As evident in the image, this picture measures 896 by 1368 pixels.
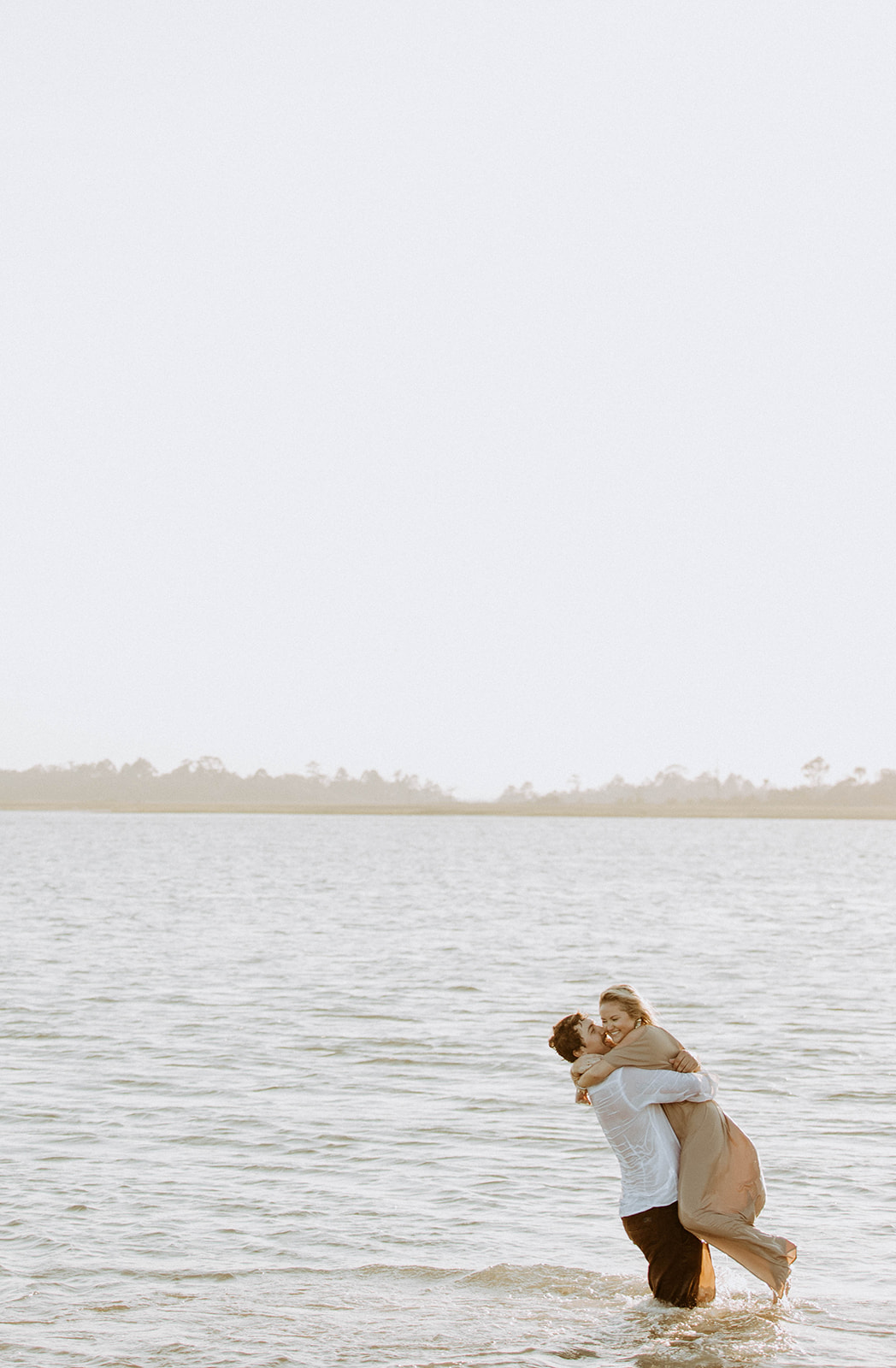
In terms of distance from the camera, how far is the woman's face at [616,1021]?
25.6 ft

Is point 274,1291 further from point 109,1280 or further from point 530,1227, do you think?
point 530,1227

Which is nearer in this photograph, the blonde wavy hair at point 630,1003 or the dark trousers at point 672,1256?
the blonde wavy hair at point 630,1003

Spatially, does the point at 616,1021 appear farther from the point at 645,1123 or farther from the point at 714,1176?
the point at 714,1176

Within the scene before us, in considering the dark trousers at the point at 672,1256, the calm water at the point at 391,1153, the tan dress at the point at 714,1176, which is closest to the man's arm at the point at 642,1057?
the tan dress at the point at 714,1176

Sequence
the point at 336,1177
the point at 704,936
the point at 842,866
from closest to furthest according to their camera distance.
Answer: the point at 336,1177 < the point at 704,936 < the point at 842,866

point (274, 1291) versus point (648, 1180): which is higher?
point (648, 1180)

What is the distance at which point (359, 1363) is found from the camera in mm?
8484

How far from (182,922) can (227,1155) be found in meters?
29.3

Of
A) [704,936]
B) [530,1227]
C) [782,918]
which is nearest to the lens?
[530,1227]

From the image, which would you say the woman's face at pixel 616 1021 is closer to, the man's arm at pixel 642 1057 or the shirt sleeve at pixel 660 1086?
the man's arm at pixel 642 1057

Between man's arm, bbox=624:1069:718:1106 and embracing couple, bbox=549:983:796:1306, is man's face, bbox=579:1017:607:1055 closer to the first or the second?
embracing couple, bbox=549:983:796:1306

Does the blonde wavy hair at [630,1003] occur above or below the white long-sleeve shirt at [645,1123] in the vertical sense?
above

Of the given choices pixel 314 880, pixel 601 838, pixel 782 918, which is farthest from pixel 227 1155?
pixel 601 838

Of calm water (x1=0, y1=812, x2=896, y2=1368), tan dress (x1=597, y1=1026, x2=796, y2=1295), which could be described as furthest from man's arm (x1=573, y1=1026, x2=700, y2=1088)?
calm water (x1=0, y1=812, x2=896, y2=1368)
